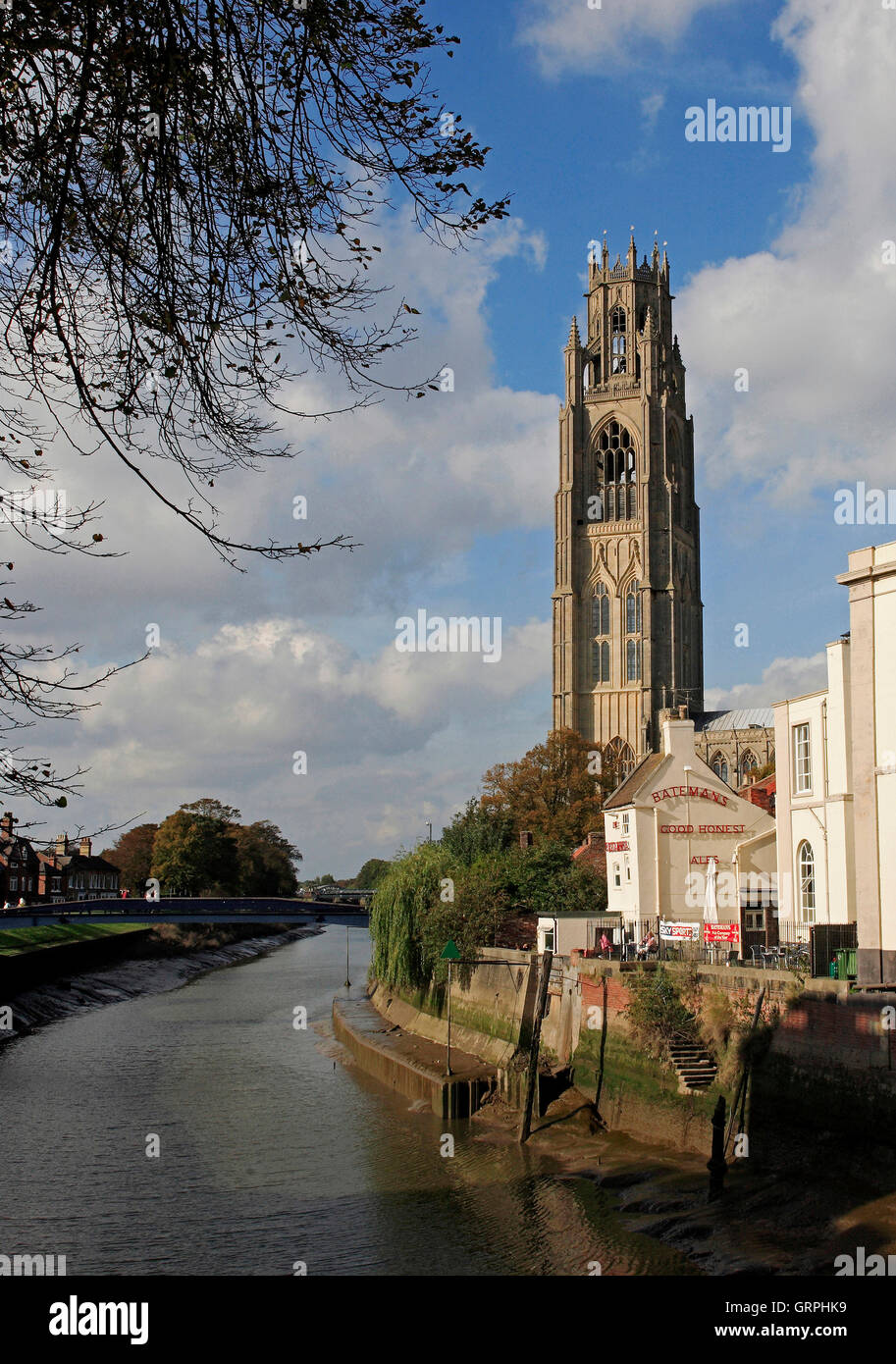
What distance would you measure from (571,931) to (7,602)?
111ft

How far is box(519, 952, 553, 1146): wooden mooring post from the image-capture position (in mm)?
27453

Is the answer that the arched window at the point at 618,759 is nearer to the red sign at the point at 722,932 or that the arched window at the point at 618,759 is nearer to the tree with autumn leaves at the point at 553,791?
the tree with autumn leaves at the point at 553,791

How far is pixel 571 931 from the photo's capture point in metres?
39.4

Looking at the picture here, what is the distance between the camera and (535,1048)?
101ft

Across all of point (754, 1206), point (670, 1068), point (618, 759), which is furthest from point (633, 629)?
point (754, 1206)

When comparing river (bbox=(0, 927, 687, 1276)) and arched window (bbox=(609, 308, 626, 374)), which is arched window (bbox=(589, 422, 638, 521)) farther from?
river (bbox=(0, 927, 687, 1276))

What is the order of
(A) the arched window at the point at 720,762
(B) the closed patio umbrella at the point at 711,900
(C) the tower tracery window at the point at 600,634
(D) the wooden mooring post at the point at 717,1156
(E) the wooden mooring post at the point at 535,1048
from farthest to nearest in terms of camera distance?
(C) the tower tracery window at the point at 600,634 < (A) the arched window at the point at 720,762 < (B) the closed patio umbrella at the point at 711,900 < (E) the wooden mooring post at the point at 535,1048 < (D) the wooden mooring post at the point at 717,1156

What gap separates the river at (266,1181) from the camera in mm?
19094

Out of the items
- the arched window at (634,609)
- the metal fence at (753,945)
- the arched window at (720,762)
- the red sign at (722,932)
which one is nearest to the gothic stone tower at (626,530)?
the arched window at (634,609)

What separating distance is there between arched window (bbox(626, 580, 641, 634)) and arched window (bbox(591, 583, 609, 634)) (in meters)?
2.06

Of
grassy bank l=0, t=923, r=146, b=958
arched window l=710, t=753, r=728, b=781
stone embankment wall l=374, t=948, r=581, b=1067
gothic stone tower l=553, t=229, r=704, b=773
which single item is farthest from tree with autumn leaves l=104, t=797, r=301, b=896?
stone embankment wall l=374, t=948, r=581, b=1067

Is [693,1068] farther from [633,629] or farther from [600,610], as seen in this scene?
[600,610]

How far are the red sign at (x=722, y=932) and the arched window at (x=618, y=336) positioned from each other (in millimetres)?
105006
